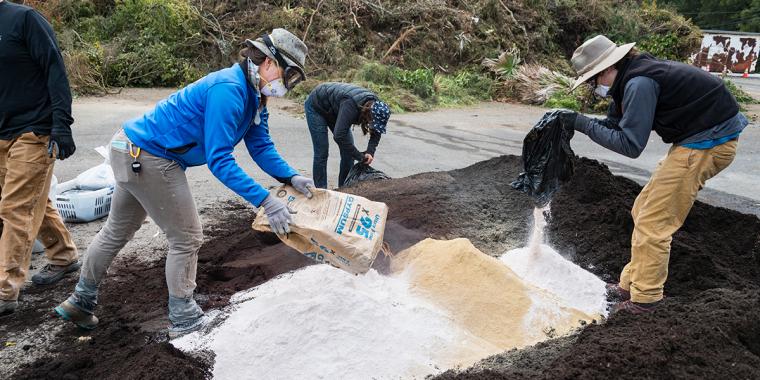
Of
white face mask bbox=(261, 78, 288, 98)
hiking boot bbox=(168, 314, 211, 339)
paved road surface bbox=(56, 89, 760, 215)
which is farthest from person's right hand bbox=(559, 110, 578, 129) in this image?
paved road surface bbox=(56, 89, 760, 215)

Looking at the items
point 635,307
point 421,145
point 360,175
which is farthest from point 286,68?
point 421,145

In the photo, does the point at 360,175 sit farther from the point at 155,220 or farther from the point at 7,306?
the point at 7,306

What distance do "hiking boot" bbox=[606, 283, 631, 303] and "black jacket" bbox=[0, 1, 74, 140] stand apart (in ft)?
12.1

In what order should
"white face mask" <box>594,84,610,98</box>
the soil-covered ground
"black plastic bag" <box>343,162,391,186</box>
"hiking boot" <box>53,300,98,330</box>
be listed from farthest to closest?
"black plastic bag" <box>343,162,391,186</box>, "white face mask" <box>594,84,610,98</box>, "hiking boot" <box>53,300,98,330</box>, the soil-covered ground

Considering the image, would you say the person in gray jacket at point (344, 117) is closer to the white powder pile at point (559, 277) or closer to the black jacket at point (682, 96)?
the white powder pile at point (559, 277)

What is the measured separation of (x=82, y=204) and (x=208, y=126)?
284cm

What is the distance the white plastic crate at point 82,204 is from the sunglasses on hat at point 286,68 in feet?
9.25

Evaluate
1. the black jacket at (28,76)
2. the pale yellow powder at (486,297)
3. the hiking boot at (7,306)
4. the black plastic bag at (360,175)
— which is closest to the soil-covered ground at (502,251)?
the hiking boot at (7,306)

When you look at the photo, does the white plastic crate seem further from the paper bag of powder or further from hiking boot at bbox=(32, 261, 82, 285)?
the paper bag of powder

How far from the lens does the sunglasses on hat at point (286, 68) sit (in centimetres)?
288

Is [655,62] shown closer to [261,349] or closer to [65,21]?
[261,349]

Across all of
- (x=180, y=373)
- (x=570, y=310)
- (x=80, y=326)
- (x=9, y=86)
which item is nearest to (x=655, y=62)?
(x=570, y=310)

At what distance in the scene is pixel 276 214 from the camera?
114 inches

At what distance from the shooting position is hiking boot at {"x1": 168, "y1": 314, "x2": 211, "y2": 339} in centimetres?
311
